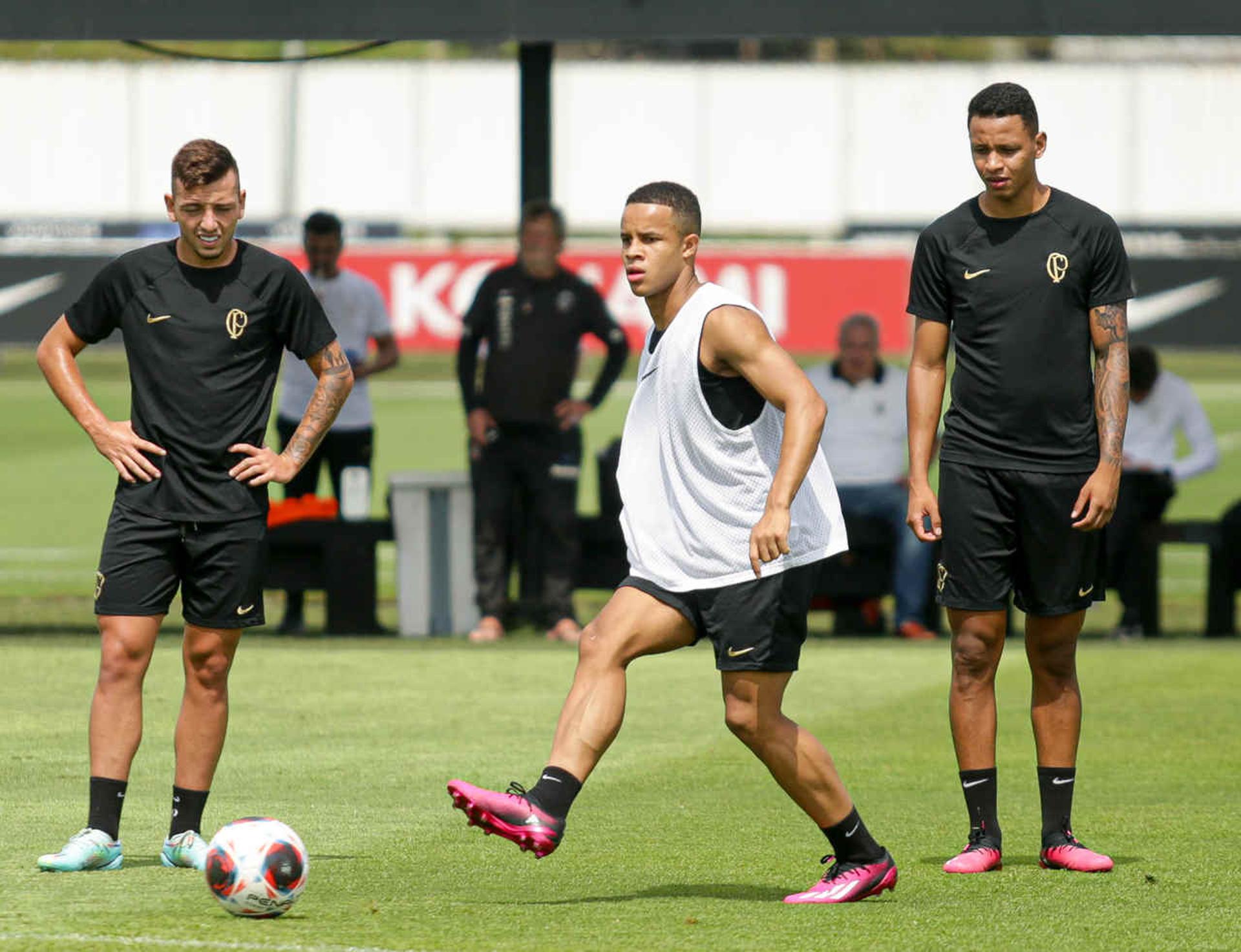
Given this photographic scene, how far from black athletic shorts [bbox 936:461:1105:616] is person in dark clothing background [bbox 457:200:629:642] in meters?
5.49

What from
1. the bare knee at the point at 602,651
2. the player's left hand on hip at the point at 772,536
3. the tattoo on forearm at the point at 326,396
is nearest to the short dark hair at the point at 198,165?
the tattoo on forearm at the point at 326,396

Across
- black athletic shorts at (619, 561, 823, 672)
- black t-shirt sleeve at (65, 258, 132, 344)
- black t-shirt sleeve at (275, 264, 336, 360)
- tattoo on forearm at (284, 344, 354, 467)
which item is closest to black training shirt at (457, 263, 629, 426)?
tattoo on forearm at (284, 344, 354, 467)

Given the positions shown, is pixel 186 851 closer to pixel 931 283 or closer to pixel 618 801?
pixel 618 801

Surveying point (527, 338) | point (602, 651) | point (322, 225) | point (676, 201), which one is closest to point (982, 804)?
point (602, 651)

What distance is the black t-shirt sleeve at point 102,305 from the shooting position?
6566mm

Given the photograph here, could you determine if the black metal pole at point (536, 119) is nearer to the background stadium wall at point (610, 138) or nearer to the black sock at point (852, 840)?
the black sock at point (852, 840)

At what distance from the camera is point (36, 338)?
29.9m

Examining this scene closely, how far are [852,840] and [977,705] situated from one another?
2.84 ft

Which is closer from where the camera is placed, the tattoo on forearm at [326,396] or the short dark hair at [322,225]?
the tattoo on forearm at [326,396]

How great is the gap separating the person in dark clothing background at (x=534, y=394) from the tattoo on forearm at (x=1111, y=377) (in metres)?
5.62

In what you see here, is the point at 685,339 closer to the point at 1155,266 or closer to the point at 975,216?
the point at 975,216

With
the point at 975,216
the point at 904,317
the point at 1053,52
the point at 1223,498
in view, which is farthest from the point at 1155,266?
the point at 975,216

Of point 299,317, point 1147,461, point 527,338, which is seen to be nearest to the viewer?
point 299,317

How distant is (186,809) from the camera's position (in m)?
6.58
